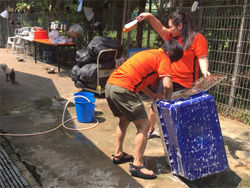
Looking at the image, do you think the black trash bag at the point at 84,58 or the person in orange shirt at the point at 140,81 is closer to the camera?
the person in orange shirt at the point at 140,81

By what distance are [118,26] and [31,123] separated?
4142 mm

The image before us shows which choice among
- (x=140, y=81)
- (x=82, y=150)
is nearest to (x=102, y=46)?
(x=82, y=150)

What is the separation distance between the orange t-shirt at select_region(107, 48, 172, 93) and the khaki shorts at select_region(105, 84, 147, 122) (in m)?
0.06

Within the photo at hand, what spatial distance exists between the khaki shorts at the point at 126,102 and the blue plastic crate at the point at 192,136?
0.22m

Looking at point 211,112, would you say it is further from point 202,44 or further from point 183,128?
point 202,44

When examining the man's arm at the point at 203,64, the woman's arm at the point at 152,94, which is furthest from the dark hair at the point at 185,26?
the woman's arm at the point at 152,94

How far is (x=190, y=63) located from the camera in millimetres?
3148

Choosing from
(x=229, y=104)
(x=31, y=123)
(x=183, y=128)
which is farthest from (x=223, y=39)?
(x=31, y=123)

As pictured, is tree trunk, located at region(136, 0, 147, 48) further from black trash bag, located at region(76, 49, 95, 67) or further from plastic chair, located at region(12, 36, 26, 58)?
plastic chair, located at region(12, 36, 26, 58)

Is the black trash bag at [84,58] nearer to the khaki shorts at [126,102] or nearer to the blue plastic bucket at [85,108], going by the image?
the blue plastic bucket at [85,108]

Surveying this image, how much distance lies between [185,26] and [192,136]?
4.28ft

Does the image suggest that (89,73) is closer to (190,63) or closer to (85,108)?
(85,108)

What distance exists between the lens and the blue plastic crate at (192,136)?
8.44 feet

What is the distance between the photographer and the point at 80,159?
10.5 ft
